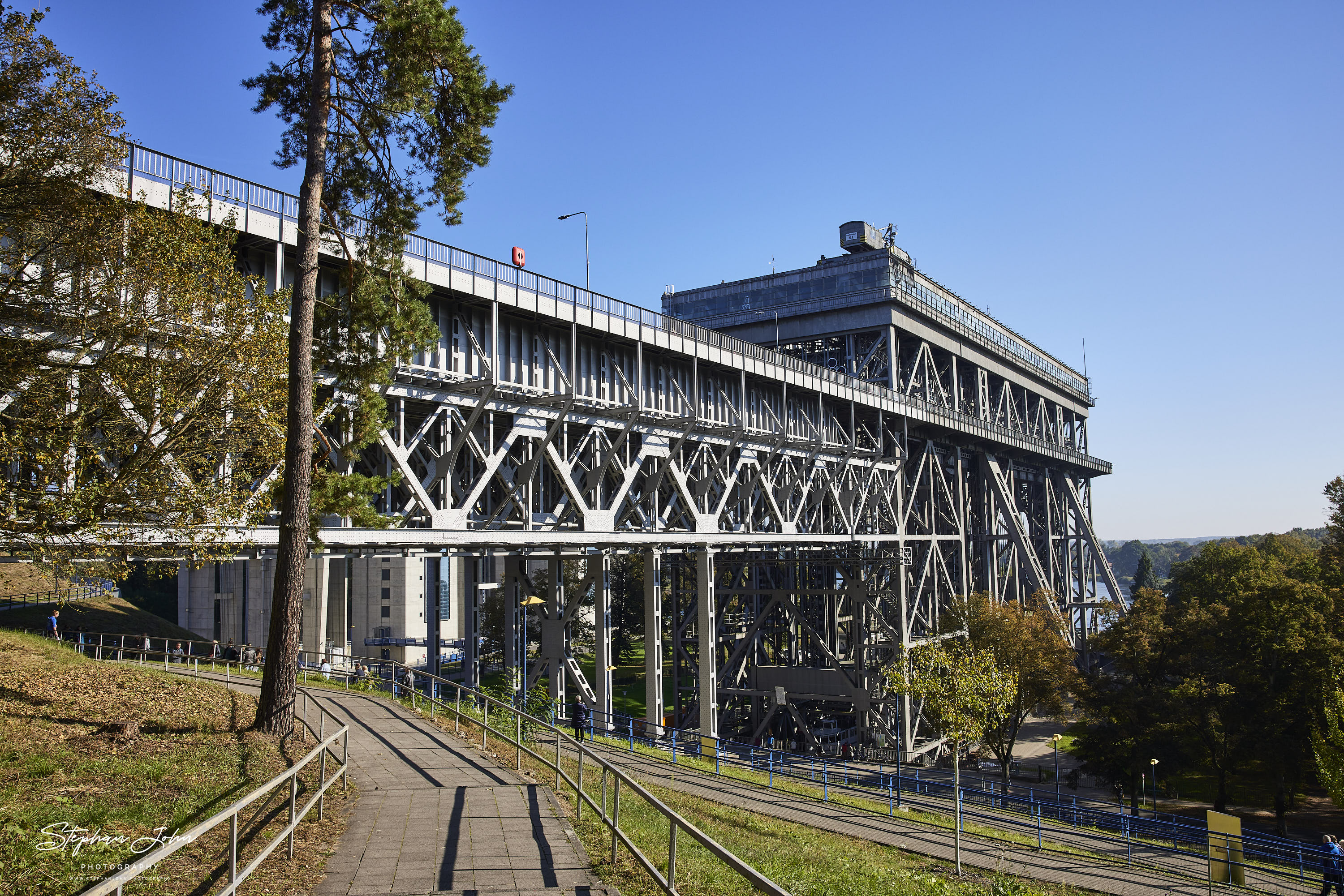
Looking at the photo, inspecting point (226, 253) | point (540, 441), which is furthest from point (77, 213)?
point (540, 441)

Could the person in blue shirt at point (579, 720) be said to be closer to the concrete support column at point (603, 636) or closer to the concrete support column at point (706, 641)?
the concrete support column at point (603, 636)

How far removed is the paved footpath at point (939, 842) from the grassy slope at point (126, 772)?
7928 millimetres

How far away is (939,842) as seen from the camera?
62.0 feet

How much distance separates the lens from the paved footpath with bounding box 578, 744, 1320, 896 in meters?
A: 17.5

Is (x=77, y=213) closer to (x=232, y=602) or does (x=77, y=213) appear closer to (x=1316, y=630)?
(x=1316, y=630)

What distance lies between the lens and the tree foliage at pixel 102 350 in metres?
11.9

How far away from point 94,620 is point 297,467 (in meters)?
30.9

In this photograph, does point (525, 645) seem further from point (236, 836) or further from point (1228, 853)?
point (236, 836)

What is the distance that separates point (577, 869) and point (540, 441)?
15774mm

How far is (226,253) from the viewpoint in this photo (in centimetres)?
1425

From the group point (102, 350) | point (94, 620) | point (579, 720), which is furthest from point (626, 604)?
point (102, 350)

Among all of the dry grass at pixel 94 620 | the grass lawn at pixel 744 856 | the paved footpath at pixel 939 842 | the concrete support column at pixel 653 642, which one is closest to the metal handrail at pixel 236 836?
the grass lawn at pixel 744 856
